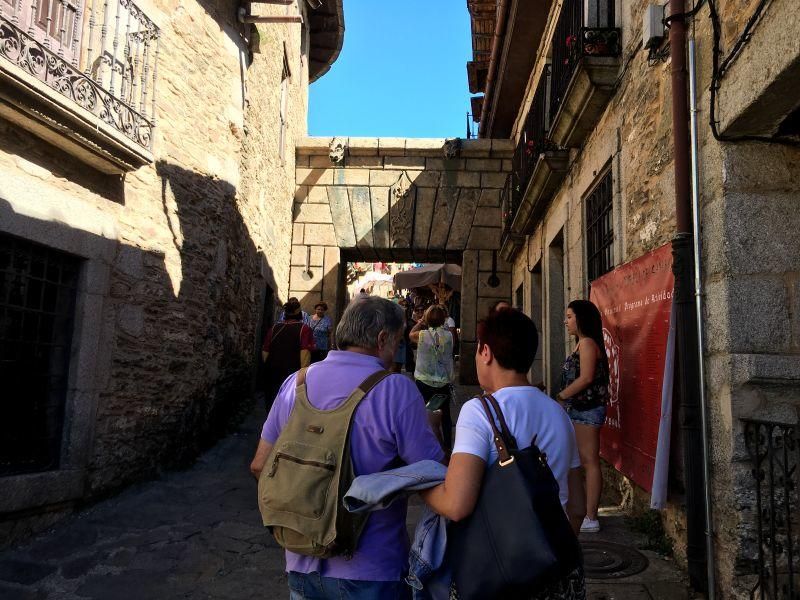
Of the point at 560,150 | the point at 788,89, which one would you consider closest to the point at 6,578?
the point at 788,89

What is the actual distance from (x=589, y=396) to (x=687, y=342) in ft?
2.72

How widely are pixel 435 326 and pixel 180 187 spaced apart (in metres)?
2.74

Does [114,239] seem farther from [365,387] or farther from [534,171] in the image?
[534,171]

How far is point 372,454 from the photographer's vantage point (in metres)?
1.70

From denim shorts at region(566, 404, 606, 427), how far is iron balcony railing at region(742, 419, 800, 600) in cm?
107

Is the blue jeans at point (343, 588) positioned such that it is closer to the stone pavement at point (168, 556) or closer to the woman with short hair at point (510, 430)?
the woman with short hair at point (510, 430)

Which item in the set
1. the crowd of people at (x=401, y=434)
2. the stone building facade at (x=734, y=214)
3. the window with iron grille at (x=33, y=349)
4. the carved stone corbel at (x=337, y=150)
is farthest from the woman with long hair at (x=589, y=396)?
the carved stone corbel at (x=337, y=150)

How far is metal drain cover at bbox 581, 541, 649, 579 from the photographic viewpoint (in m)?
3.16

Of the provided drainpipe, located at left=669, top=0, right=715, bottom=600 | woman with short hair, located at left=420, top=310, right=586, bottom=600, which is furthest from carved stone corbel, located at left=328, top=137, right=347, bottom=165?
woman with short hair, located at left=420, top=310, right=586, bottom=600

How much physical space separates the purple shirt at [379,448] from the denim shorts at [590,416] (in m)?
2.31

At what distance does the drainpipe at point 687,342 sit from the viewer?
2.96 metres

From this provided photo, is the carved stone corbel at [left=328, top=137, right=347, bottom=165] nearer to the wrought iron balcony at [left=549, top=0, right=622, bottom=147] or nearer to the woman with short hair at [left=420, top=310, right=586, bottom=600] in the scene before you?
the wrought iron balcony at [left=549, top=0, right=622, bottom=147]

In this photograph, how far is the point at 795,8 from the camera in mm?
2402

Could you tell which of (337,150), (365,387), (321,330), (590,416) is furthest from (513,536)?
(337,150)
